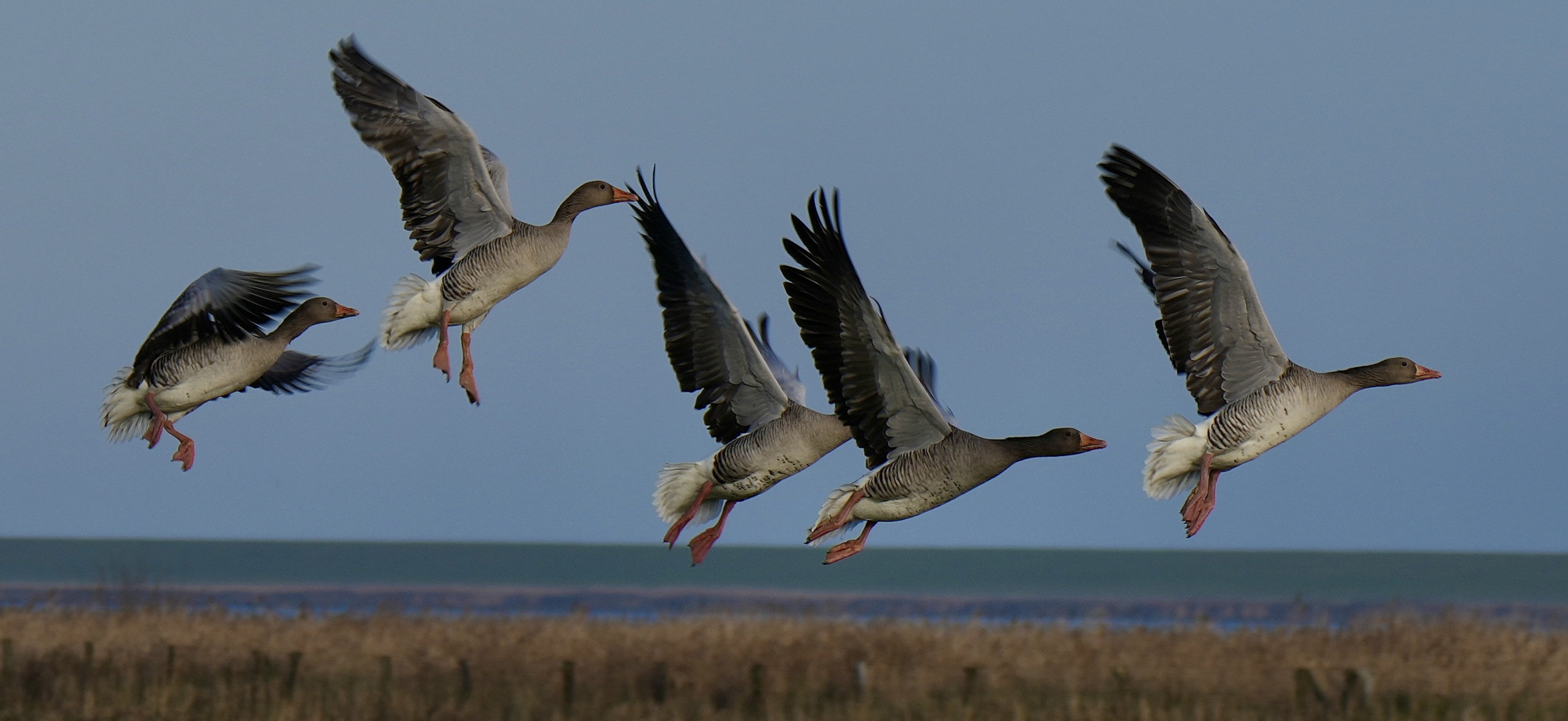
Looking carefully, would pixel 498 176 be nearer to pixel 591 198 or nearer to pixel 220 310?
pixel 591 198

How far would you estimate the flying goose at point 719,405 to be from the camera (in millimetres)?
11656

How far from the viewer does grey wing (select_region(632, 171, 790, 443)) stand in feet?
38.9

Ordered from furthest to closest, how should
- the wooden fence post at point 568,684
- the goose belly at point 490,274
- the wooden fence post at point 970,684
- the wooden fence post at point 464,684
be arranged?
1. the goose belly at point 490,274
2. the wooden fence post at point 970,684
3. the wooden fence post at point 464,684
4. the wooden fence post at point 568,684

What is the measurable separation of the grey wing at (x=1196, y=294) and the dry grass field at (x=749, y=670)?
7.18 feet

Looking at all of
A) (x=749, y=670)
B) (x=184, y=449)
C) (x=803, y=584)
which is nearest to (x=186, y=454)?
(x=184, y=449)

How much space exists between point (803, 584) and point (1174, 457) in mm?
40857

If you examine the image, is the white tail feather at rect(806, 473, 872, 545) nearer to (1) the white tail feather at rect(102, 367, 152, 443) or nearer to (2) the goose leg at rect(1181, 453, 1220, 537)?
(2) the goose leg at rect(1181, 453, 1220, 537)

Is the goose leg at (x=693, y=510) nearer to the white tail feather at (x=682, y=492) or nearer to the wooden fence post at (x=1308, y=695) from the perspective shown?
the white tail feather at (x=682, y=492)

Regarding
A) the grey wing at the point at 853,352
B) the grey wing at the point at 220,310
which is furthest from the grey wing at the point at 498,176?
the grey wing at the point at 853,352

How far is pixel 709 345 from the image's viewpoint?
12109 millimetres

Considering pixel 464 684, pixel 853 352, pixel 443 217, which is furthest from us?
pixel 443 217

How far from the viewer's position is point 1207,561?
83.7 metres

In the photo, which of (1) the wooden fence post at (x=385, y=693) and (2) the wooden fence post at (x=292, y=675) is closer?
(1) the wooden fence post at (x=385, y=693)

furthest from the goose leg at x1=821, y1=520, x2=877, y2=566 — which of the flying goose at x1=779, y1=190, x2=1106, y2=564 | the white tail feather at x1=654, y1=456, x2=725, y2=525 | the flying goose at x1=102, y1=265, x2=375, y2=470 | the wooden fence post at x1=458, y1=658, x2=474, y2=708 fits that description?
the flying goose at x1=102, y1=265, x2=375, y2=470
